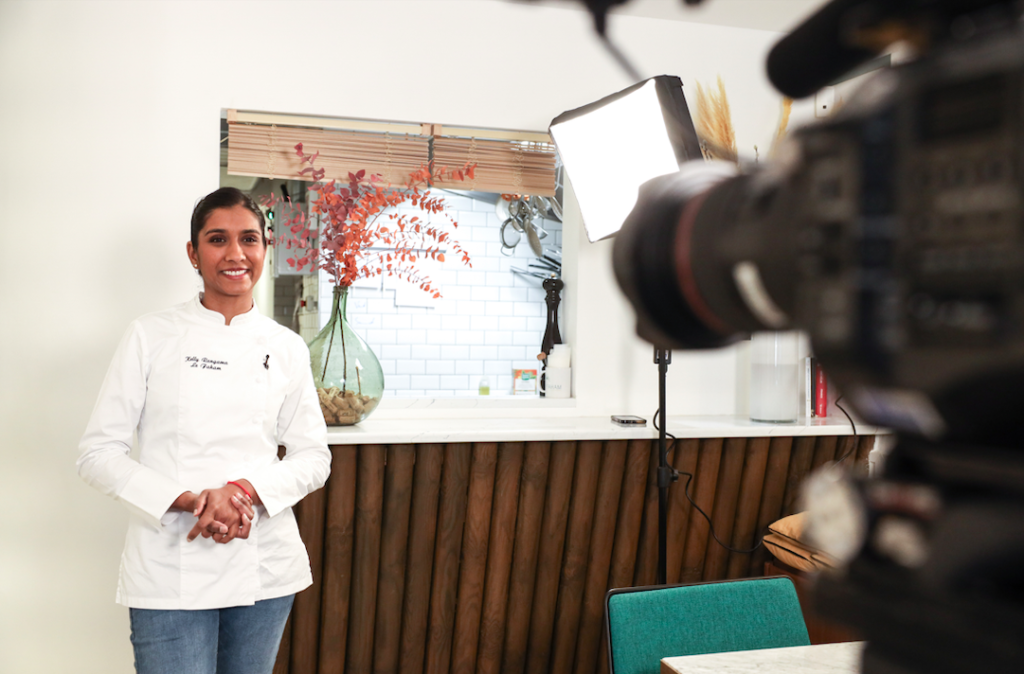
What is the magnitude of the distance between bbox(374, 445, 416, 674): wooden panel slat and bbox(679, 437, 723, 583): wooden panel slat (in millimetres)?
982

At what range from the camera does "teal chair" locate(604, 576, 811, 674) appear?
1.64m

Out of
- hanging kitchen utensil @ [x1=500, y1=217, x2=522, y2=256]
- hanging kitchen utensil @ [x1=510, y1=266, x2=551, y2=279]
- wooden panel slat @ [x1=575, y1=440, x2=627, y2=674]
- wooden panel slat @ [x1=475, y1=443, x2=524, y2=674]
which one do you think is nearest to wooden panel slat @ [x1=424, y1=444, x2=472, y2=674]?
wooden panel slat @ [x1=475, y1=443, x2=524, y2=674]

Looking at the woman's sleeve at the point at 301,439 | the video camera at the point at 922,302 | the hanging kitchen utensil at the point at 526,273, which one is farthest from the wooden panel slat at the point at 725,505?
the video camera at the point at 922,302

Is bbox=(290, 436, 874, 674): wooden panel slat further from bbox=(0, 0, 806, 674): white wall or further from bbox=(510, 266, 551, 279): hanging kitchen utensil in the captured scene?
bbox=(510, 266, 551, 279): hanging kitchen utensil

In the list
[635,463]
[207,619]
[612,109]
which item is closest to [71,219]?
[207,619]

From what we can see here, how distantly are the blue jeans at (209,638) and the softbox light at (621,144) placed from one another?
1.42 m

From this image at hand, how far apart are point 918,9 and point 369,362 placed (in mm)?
2208

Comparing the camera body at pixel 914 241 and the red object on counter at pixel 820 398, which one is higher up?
the camera body at pixel 914 241

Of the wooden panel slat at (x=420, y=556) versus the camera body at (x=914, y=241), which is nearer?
the camera body at (x=914, y=241)

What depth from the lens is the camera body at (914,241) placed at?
0.30 meters

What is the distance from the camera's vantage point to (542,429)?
243 centimetres

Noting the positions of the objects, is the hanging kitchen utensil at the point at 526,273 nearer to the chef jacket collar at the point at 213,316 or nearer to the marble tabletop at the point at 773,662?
the chef jacket collar at the point at 213,316

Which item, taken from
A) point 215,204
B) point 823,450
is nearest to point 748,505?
point 823,450

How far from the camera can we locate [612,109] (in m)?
2.13
